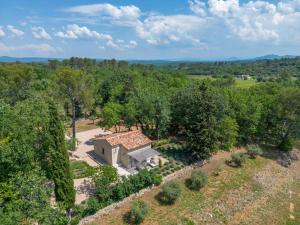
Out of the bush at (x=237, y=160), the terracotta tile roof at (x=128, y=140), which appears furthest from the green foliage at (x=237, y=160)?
the terracotta tile roof at (x=128, y=140)

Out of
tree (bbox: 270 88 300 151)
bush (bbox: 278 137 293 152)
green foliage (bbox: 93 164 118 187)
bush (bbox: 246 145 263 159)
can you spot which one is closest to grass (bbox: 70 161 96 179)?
green foliage (bbox: 93 164 118 187)

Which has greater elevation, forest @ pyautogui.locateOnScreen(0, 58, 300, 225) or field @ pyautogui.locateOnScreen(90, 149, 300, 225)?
forest @ pyautogui.locateOnScreen(0, 58, 300, 225)

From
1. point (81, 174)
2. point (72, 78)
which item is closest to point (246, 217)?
point (81, 174)

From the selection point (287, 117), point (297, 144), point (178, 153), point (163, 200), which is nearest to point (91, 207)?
point (163, 200)

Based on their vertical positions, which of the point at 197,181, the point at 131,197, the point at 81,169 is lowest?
the point at 131,197

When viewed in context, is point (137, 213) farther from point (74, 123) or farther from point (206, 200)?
point (74, 123)

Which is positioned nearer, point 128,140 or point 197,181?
point 197,181

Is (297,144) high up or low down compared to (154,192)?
down

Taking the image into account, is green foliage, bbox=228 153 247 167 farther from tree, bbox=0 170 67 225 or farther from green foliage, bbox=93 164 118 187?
tree, bbox=0 170 67 225
